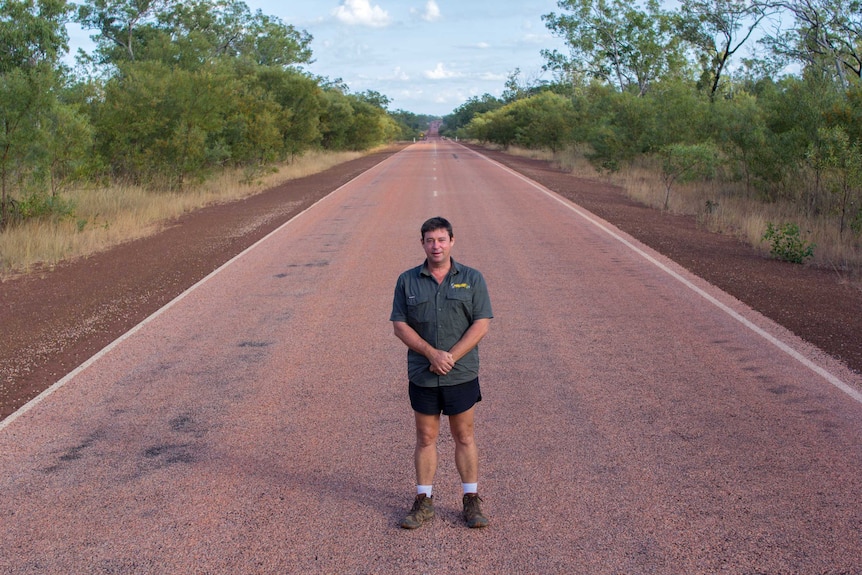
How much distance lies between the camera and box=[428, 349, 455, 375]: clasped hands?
4059 mm

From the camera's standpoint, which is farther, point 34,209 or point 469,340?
point 34,209

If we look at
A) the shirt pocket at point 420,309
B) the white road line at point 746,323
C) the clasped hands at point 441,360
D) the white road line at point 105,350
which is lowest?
the white road line at point 105,350

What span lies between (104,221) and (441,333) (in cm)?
1494

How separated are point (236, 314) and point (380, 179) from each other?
76.0 ft

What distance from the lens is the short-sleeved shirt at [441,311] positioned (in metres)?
4.17

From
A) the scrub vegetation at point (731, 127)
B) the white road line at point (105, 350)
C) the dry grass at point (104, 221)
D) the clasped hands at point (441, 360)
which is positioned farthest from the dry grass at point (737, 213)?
the dry grass at point (104, 221)

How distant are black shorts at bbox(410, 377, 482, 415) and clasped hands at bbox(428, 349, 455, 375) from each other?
152 mm

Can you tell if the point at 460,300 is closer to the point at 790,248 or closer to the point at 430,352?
the point at 430,352

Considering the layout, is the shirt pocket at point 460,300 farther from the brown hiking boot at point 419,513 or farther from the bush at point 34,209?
the bush at point 34,209

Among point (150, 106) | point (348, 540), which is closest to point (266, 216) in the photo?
point (150, 106)

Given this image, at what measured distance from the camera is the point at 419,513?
4301 millimetres

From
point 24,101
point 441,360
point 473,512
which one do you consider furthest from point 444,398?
point 24,101

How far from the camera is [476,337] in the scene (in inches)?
164

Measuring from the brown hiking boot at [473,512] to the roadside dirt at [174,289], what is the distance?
3.96 metres
